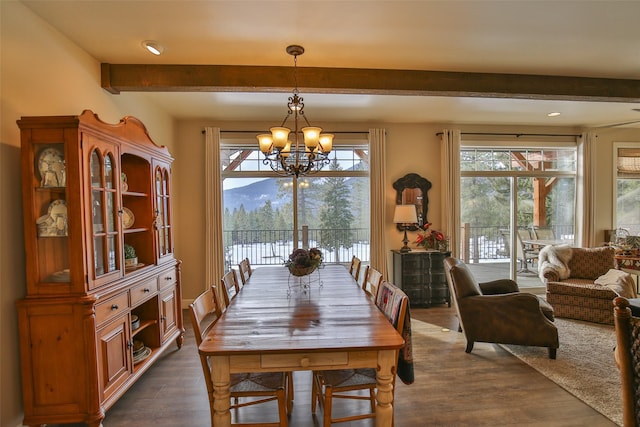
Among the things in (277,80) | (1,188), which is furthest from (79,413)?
(277,80)

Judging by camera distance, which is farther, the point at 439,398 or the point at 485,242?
the point at 485,242

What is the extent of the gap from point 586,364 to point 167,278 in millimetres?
4119

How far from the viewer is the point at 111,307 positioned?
215 centimetres

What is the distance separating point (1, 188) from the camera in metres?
1.84

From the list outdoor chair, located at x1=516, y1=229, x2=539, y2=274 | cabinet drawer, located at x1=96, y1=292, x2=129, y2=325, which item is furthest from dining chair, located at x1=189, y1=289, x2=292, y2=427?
outdoor chair, located at x1=516, y1=229, x2=539, y2=274

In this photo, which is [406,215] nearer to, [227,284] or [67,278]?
[227,284]

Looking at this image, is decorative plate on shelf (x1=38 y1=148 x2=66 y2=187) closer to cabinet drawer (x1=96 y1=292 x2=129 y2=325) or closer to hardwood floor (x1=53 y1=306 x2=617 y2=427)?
cabinet drawer (x1=96 y1=292 x2=129 y2=325)

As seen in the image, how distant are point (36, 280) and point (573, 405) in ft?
12.6

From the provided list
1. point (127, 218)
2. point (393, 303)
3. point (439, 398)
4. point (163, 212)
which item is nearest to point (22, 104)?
point (127, 218)

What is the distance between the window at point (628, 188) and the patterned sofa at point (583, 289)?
1.64 m

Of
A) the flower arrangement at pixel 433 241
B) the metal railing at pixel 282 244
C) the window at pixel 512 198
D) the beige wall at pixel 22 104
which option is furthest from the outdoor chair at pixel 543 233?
the beige wall at pixel 22 104

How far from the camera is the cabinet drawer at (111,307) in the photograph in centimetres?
202

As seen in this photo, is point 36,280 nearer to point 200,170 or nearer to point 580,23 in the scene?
point 200,170

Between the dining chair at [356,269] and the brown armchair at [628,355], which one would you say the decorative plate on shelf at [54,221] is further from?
the brown armchair at [628,355]
